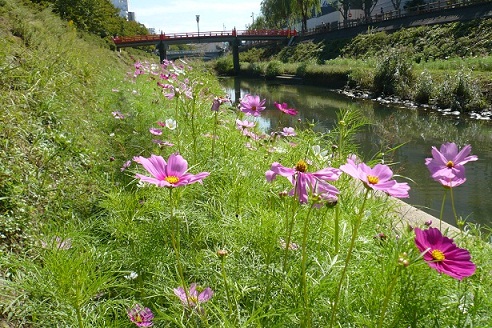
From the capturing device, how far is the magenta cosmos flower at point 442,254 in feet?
2.80

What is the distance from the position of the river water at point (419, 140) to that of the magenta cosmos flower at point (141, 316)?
100 centimetres

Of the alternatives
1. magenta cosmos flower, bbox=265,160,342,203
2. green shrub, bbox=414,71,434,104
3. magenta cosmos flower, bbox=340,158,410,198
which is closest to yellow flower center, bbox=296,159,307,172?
magenta cosmos flower, bbox=265,160,342,203

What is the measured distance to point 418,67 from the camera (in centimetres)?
1728

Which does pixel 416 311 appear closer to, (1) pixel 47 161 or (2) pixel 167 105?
(1) pixel 47 161

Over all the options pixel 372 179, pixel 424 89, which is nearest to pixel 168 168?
pixel 372 179

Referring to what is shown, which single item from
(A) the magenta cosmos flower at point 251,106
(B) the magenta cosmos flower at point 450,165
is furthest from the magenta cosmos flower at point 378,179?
(A) the magenta cosmos flower at point 251,106

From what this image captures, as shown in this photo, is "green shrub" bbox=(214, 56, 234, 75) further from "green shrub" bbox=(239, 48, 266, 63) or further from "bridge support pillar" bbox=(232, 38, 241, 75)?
"green shrub" bbox=(239, 48, 266, 63)

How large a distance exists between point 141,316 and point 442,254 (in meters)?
0.98

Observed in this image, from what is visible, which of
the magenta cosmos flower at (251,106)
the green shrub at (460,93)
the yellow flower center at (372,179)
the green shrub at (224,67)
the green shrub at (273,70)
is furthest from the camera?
the green shrub at (224,67)

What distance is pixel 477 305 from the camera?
3.50ft

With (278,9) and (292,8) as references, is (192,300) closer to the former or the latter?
(292,8)

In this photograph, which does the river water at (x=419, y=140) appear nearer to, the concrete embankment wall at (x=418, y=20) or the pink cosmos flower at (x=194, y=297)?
the pink cosmos flower at (x=194, y=297)

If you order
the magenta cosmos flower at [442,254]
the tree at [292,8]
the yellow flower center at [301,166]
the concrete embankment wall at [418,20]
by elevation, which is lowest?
the magenta cosmos flower at [442,254]

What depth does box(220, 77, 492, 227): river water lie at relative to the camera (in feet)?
16.7
